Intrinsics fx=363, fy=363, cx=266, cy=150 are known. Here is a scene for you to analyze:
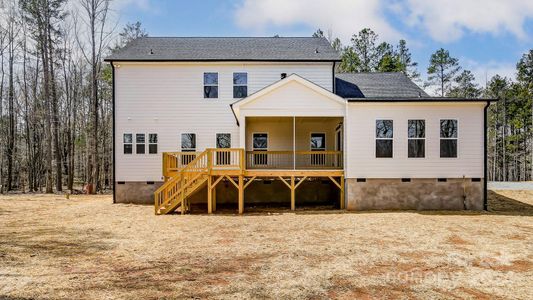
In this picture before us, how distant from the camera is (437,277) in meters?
6.53

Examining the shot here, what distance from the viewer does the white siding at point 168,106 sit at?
18281 mm

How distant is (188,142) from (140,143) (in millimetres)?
2432

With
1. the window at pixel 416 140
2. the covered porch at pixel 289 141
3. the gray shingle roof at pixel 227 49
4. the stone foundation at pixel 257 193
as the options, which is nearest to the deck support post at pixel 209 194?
the stone foundation at pixel 257 193

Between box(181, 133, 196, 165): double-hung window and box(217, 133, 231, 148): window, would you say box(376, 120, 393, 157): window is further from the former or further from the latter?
box(181, 133, 196, 165): double-hung window

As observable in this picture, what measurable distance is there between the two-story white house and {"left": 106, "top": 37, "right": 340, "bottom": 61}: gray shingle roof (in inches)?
2.4

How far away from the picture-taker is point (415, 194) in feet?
50.3

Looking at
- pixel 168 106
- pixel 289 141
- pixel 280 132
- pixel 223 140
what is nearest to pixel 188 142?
pixel 223 140

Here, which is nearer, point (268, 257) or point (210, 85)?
point (268, 257)

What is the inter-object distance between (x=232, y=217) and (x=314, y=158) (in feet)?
20.5

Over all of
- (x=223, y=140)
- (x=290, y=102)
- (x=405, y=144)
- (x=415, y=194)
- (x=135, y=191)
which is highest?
Result: (x=290, y=102)

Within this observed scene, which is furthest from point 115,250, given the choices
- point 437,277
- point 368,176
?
point 368,176

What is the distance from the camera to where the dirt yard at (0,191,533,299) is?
231 inches

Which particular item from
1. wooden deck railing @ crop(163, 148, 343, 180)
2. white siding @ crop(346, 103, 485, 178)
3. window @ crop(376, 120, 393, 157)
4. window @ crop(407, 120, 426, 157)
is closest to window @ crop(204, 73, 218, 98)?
wooden deck railing @ crop(163, 148, 343, 180)

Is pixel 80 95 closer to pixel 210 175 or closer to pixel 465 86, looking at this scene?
pixel 210 175
